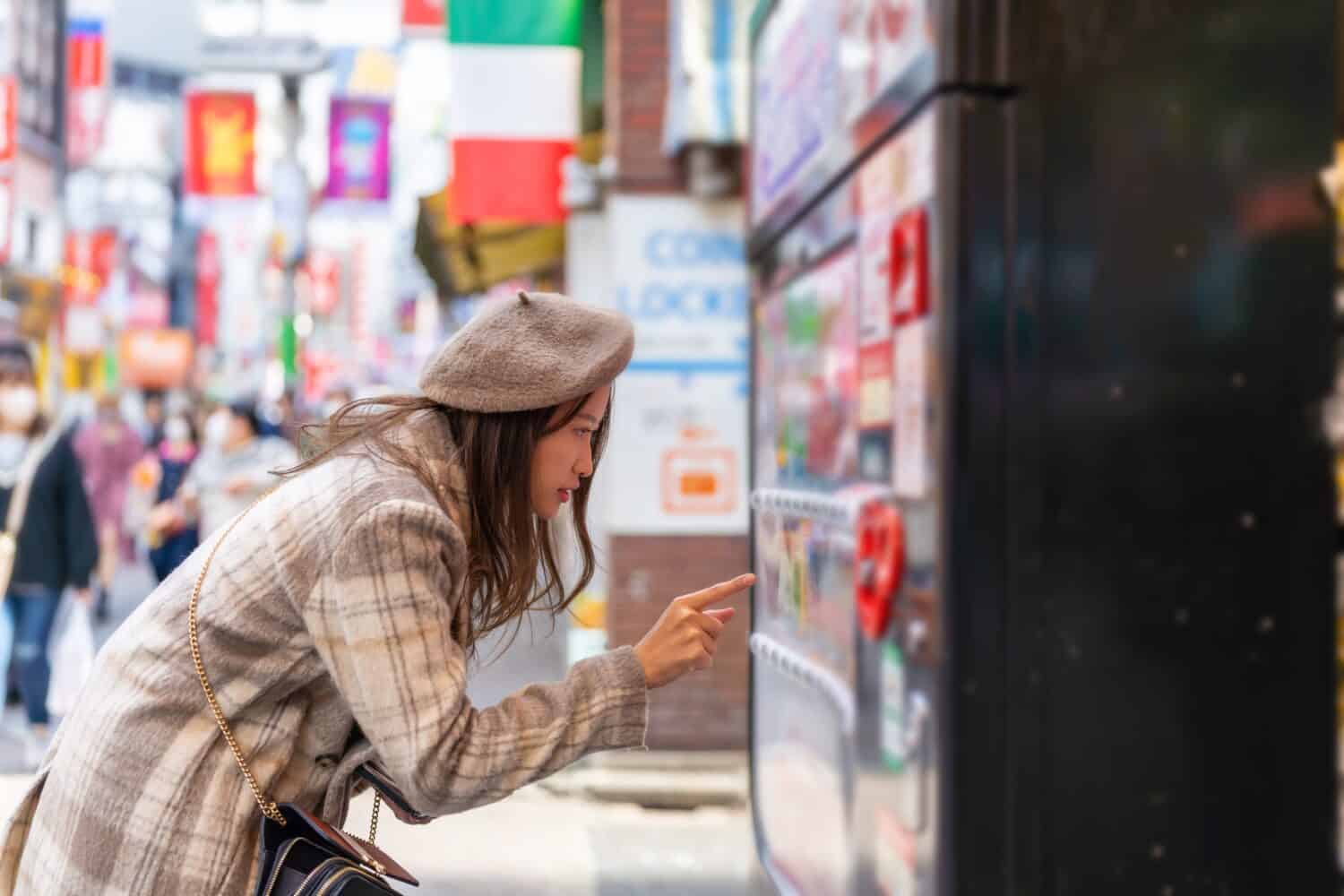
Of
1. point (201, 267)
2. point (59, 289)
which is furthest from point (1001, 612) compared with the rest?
point (201, 267)

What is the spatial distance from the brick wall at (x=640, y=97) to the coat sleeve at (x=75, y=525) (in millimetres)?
2866

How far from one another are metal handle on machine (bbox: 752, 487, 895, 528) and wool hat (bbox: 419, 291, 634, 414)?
0.77 m

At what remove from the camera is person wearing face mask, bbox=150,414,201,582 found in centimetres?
1098

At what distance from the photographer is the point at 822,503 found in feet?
11.3

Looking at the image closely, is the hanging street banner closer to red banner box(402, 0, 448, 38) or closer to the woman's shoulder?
red banner box(402, 0, 448, 38)

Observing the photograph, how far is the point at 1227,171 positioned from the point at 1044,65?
315 mm

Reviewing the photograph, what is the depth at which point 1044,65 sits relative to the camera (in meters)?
2.56

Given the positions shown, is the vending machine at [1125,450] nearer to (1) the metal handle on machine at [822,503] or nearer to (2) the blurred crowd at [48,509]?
(1) the metal handle on machine at [822,503]

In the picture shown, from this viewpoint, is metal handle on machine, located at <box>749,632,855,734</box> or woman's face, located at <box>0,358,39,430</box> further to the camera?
woman's face, located at <box>0,358,39,430</box>

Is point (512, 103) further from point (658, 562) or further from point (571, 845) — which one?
point (571, 845)

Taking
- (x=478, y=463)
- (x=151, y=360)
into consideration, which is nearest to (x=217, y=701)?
(x=478, y=463)

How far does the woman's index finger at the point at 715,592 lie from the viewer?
234 cm

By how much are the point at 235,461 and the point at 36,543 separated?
62.4 inches

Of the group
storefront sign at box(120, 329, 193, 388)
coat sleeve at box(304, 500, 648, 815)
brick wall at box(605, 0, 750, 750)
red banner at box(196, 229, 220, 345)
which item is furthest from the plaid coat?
red banner at box(196, 229, 220, 345)
